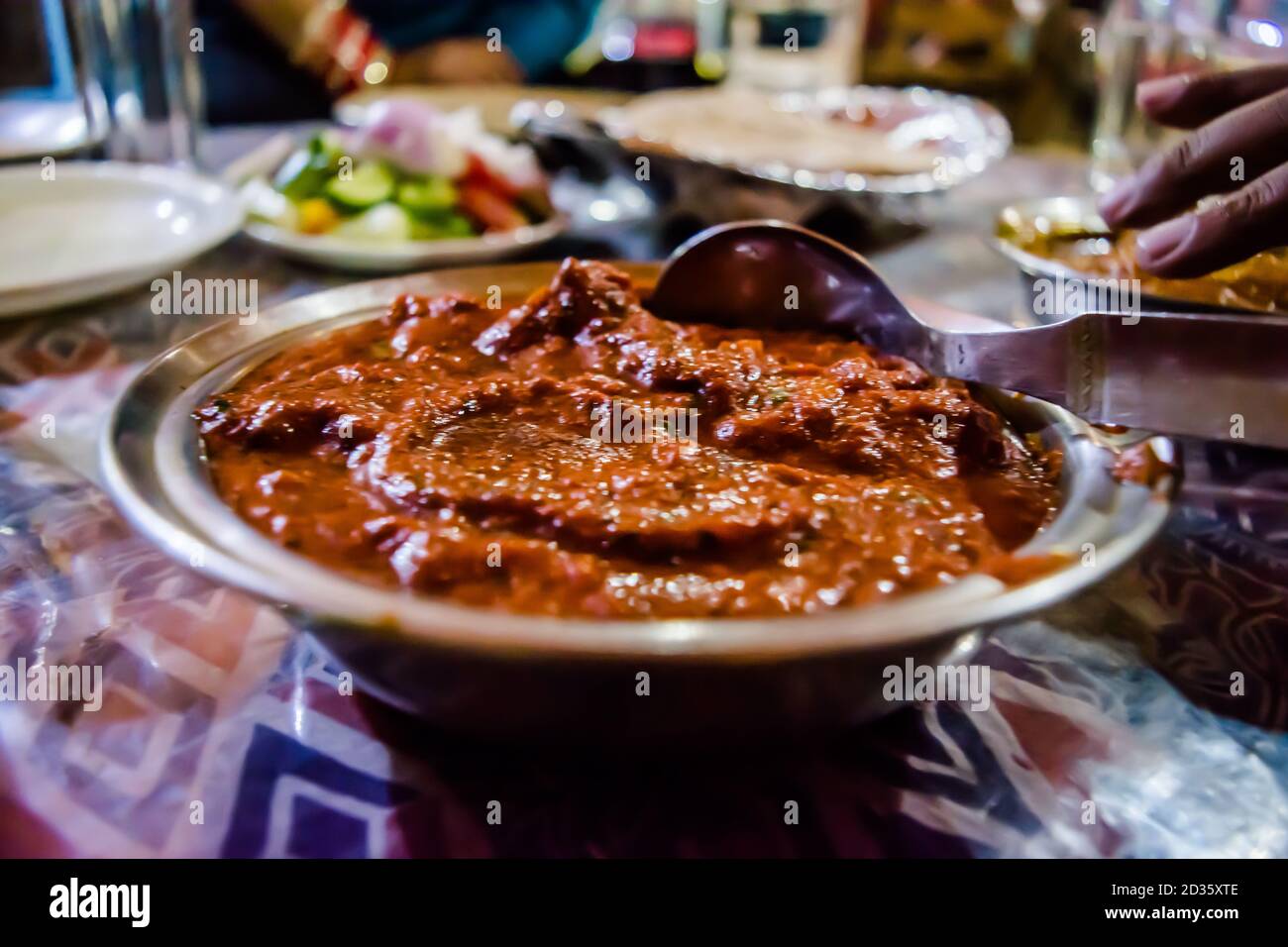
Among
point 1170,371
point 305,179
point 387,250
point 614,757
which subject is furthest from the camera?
point 305,179

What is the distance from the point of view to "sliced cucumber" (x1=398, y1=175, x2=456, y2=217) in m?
2.79

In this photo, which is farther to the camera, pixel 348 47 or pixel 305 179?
pixel 348 47

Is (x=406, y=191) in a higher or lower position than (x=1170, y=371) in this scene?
lower

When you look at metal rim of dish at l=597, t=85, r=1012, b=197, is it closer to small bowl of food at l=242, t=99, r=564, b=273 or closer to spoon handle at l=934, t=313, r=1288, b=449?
small bowl of food at l=242, t=99, r=564, b=273

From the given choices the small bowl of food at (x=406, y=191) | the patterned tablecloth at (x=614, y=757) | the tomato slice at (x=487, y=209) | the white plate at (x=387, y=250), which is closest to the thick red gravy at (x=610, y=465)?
the patterned tablecloth at (x=614, y=757)

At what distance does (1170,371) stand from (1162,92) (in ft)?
3.80

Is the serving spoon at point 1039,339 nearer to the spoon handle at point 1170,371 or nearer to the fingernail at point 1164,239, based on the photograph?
the spoon handle at point 1170,371

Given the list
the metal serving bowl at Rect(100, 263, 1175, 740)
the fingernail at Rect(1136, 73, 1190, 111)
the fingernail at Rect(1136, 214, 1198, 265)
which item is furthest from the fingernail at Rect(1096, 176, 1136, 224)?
the metal serving bowl at Rect(100, 263, 1175, 740)

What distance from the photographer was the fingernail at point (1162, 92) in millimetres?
2010

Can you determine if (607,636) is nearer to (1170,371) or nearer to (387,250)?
(1170,371)

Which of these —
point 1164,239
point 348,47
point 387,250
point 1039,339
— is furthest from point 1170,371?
point 348,47

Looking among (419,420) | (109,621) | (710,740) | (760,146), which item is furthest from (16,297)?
(760,146)

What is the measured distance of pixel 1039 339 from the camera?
1.31 metres
